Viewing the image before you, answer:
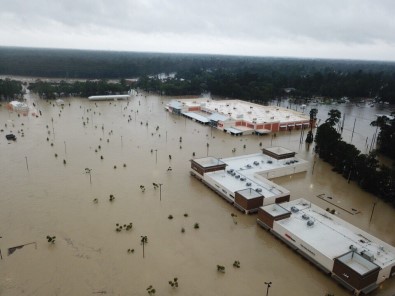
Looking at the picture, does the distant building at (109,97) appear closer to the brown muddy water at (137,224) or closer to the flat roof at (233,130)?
the brown muddy water at (137,224)

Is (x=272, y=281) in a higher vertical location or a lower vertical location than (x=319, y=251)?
lower

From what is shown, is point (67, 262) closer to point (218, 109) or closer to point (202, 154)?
point (202, 154)

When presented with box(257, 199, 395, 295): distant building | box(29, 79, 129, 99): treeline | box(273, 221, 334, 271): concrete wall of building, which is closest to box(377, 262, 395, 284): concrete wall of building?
box(257, 199, 395, 295): distant building

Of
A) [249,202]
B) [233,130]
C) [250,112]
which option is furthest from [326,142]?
[250,112]

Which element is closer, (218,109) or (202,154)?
(202,154)

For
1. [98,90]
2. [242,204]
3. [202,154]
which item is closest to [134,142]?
[202,154]

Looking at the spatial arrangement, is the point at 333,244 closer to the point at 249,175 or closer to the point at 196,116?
the point at 249,175

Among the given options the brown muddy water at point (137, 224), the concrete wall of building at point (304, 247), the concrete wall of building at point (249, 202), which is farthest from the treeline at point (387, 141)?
the concrete wall of building at point (304, 247)
